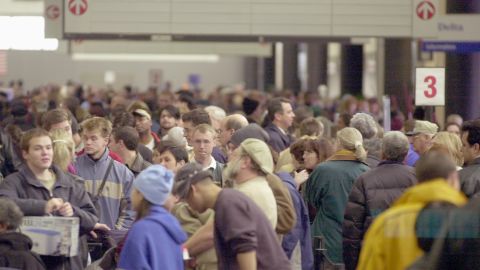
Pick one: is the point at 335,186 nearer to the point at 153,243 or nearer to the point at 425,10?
the point at 153,243

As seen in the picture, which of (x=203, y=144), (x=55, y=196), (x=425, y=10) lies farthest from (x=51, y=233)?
→ (x=425, y=10)

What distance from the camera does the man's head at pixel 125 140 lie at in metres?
13.3

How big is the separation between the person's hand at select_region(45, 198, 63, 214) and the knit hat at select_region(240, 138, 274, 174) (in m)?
1.38

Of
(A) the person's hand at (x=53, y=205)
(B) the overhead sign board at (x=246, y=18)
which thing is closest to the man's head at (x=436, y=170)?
(A) the person's hand at (x=53, y=205)

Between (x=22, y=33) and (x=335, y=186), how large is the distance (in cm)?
2737

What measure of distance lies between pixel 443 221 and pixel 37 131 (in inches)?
175

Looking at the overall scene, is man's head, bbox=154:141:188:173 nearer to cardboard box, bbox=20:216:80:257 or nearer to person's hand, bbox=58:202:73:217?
person's hand, bbox=58:202:73:217

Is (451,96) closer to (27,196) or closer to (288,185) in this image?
(288,185)

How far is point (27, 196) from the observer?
34.6ft

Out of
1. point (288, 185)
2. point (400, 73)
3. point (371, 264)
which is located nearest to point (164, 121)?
point (288, 185)

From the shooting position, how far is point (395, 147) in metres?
12.0

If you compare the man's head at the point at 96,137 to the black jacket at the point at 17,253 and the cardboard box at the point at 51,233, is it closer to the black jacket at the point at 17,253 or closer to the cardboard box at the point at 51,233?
the cardboard box at the point at 51,233

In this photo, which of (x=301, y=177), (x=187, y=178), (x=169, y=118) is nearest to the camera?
(x=187, y=178)

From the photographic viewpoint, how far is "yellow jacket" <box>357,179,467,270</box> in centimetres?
732
